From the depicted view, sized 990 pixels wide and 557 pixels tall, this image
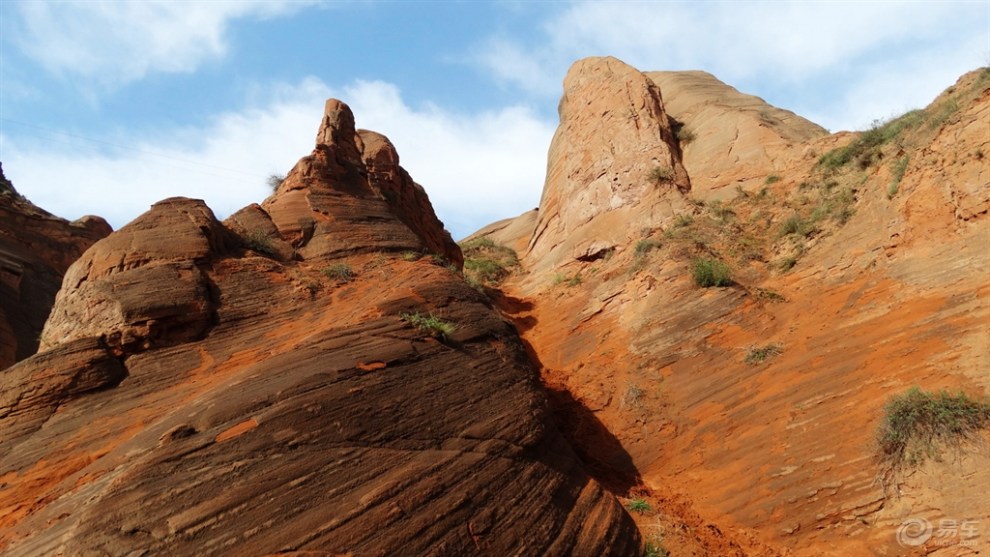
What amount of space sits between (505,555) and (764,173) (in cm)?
1648

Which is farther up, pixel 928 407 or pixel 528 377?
pixel 528 377

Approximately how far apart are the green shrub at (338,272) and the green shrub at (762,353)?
7.60 meters

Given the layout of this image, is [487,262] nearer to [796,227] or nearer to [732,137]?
[732,137]

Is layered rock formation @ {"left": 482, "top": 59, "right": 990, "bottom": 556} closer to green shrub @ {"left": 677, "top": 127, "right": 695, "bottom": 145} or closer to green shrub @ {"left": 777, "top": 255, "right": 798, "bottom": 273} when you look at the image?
green shrub @ {"left": 777, "top": 255, "right": 798, "bottom": 273}

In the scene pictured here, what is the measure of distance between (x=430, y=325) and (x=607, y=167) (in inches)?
590

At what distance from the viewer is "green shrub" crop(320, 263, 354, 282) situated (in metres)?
10.5

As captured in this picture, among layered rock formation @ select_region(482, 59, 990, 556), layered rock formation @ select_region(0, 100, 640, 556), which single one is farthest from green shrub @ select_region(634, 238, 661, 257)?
layered rock formation @ select_region(0, 100, 640, 556)

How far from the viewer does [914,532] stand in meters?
6.38

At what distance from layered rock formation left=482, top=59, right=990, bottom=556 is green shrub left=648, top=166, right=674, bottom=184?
1903 mm

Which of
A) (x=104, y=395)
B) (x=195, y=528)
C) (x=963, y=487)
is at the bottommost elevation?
(x=963, y=487)

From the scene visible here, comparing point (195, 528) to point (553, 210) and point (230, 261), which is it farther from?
point (553, 210)

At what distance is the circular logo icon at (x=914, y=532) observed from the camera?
20.6 feet

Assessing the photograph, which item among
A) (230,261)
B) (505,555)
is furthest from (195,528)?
(230,261)

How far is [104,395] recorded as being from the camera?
7008 millimetres
